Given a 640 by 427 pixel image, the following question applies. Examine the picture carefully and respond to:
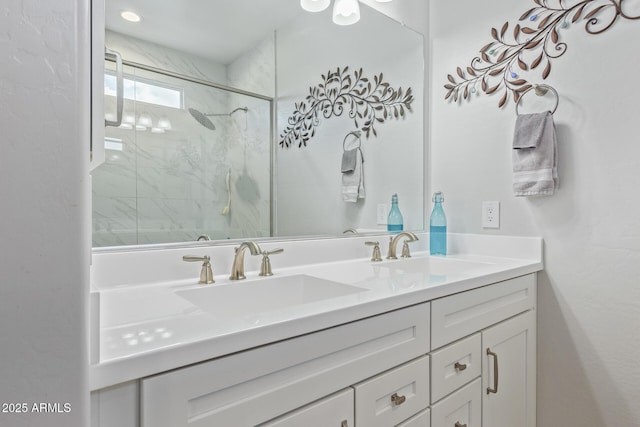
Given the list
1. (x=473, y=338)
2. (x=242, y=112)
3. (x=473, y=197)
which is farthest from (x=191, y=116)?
(x=473, y=197)

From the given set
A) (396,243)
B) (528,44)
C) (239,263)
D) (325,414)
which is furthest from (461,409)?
(528,44)

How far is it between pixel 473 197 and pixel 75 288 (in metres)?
1.58

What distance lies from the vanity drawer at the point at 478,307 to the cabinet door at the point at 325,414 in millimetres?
320

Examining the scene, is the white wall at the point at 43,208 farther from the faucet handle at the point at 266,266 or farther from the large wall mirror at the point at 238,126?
the faucet handle at the point at 266,266

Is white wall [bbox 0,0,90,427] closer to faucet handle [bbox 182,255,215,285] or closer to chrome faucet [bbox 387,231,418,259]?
faucet handle [bbox 182,255,215,285]

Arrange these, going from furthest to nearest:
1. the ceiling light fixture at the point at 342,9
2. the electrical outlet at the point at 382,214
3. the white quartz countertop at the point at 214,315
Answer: the electrical outlet at the point at 382,214, the ceiling light fixture at the point at 342,9, the white quartz countertop at the point at 214,315

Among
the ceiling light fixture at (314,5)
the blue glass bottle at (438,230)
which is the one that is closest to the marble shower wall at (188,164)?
the ceiling light fixture at (314,5)

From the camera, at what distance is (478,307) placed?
44.2 inches

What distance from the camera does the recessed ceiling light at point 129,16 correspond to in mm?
1014

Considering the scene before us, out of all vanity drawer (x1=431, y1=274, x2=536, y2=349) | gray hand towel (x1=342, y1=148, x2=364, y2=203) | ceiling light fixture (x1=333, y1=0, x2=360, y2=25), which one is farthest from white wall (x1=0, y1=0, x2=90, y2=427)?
ceiling light fixture (x1=333, y1=0, x2=360, y2=25)

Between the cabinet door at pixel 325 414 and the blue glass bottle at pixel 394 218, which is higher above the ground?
the blue glass bottle at pixel 394 218

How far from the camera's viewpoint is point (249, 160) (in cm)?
123

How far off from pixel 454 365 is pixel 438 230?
77 centimetres

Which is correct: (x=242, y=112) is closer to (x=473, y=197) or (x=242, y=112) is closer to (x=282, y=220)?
(x=282, y=220)
